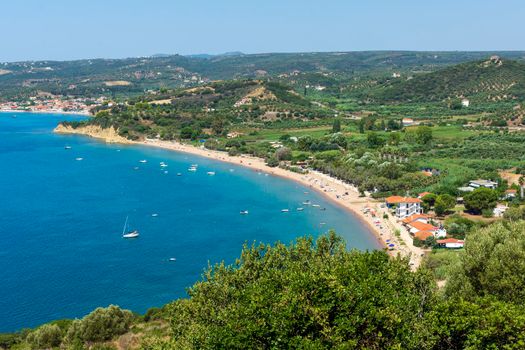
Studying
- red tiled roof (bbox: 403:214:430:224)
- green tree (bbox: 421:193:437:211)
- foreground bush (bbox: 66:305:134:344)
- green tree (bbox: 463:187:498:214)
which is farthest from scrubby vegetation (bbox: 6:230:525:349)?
green tree (bbox: 421:193:437:211)

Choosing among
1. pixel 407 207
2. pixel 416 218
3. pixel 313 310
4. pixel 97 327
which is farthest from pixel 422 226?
pixel 313 310

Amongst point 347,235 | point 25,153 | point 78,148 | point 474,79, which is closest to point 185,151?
point 78,148

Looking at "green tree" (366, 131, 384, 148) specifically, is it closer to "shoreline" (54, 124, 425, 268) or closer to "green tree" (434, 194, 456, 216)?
"shoreline" (54, 124, 425, 268)

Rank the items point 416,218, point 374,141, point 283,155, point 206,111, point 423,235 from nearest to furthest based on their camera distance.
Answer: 1. point 423,235
2. point 416,218
3. point 283,155
4. point 374,141
5. point 206,111

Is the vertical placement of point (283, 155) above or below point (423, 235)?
below

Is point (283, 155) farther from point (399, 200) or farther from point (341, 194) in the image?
point (399, 200)

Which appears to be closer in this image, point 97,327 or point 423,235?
point 97,327
